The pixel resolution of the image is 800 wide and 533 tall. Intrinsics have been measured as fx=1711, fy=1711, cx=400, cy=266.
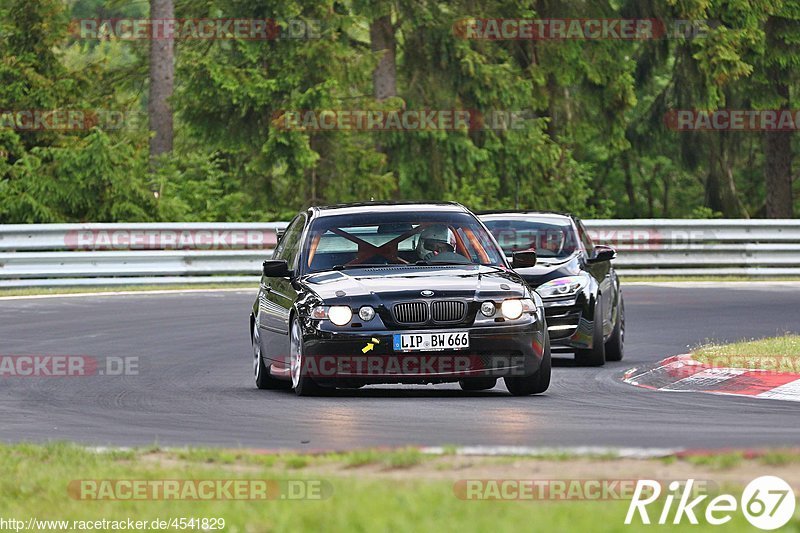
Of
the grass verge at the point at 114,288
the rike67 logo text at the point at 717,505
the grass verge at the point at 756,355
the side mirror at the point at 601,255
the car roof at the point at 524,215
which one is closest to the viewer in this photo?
the rike67 logo text at the point at 717,505

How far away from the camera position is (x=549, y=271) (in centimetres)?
1711

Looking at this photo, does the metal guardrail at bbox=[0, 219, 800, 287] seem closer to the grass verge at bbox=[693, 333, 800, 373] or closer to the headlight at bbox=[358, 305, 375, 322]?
the grass verge at bbox=[693, 333, 800, 373]

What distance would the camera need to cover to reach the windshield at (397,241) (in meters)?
14.3

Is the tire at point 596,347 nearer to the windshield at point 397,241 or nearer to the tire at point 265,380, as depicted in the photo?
the windshield at point 397,241

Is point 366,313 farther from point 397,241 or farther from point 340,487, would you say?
point 340,487

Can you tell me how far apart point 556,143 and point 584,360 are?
2463 centimetres

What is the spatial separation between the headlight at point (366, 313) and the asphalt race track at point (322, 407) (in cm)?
65

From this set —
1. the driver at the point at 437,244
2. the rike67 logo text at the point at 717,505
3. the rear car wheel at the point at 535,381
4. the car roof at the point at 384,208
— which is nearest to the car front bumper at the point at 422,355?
the rear car wheel at the point at 535,381

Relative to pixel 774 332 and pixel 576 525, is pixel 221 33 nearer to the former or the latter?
pixel 774 332

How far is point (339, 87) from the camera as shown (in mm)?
36812

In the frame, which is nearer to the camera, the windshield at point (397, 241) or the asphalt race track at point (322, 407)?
the asphalt race track at point (322, 407)

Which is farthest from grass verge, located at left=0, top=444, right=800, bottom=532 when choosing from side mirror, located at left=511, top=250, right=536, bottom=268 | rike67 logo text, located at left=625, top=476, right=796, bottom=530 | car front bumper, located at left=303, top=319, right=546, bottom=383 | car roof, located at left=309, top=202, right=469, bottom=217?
side mirror, located at left=511, top=250, right=536, bottom=268

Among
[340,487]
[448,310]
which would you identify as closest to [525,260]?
[448,310]

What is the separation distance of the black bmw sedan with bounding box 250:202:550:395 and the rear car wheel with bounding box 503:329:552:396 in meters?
0.01
